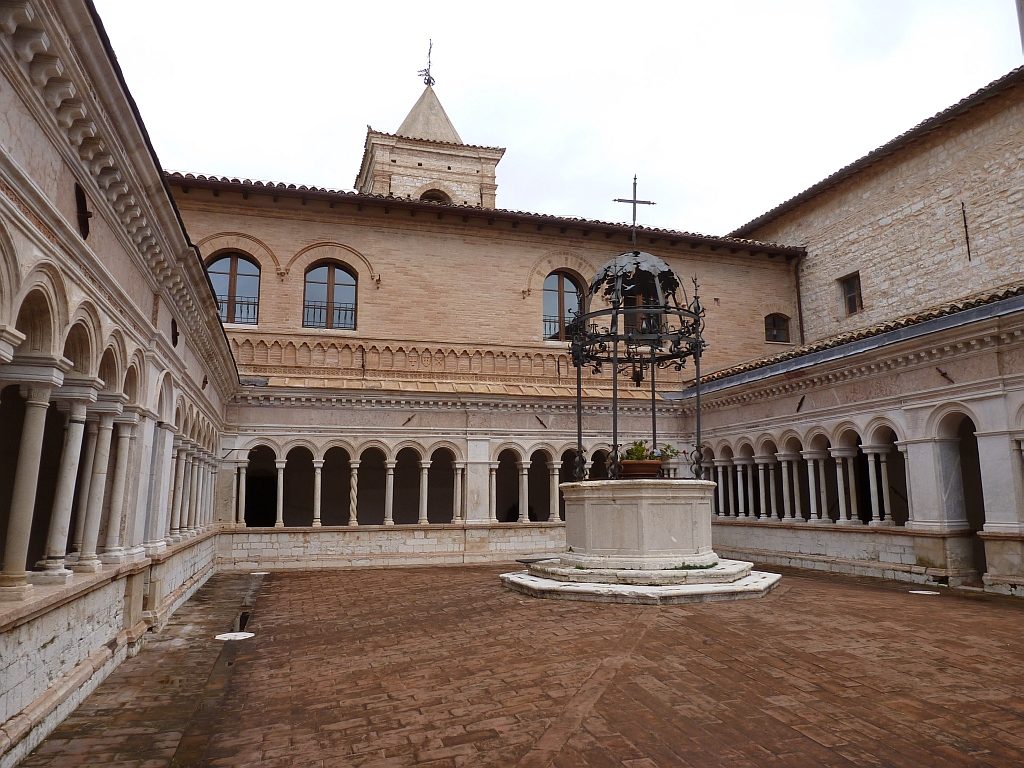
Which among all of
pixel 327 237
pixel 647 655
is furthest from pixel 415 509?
pixel 647 655

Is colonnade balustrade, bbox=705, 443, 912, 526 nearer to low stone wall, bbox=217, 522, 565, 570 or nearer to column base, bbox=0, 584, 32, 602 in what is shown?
low stone wall, bbox=217, 522, 565, 570

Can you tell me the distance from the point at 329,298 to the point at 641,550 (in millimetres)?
12049

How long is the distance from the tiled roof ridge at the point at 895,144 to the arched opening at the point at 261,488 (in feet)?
59.9

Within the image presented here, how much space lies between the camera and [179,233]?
7730mm

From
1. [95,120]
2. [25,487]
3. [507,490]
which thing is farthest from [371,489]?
[95,120]

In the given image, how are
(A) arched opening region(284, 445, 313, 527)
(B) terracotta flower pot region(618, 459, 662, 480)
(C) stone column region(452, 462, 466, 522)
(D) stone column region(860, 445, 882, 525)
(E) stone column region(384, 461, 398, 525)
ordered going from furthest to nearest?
(A) arched opening region(284, 445, 313, 527)
(C) stone column region(452, 462, 466, 522)
(E) stone column region(384, 461, 398, 525)
(D) stone column region(860, 445, 882, 525)
(B) terracotta flower pot region(618, 459, 662, 480)

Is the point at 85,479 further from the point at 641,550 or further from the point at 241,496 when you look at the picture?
the point at 241,496

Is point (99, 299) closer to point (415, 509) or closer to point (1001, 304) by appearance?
point (1001, 304)

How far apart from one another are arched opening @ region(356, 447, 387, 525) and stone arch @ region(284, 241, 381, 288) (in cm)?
506

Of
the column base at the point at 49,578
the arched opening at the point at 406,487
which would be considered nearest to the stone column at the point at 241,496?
the arched opening at the point at 406,487

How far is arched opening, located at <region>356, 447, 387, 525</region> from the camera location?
66.3ft

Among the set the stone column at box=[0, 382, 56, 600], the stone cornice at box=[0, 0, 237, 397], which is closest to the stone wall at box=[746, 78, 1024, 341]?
the stone cornice at box=[0, 0, 237, 397]

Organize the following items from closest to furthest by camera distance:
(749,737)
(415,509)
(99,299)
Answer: (749,737) → (99,299) → (415,509)

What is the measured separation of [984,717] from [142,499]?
8293 millimetres
